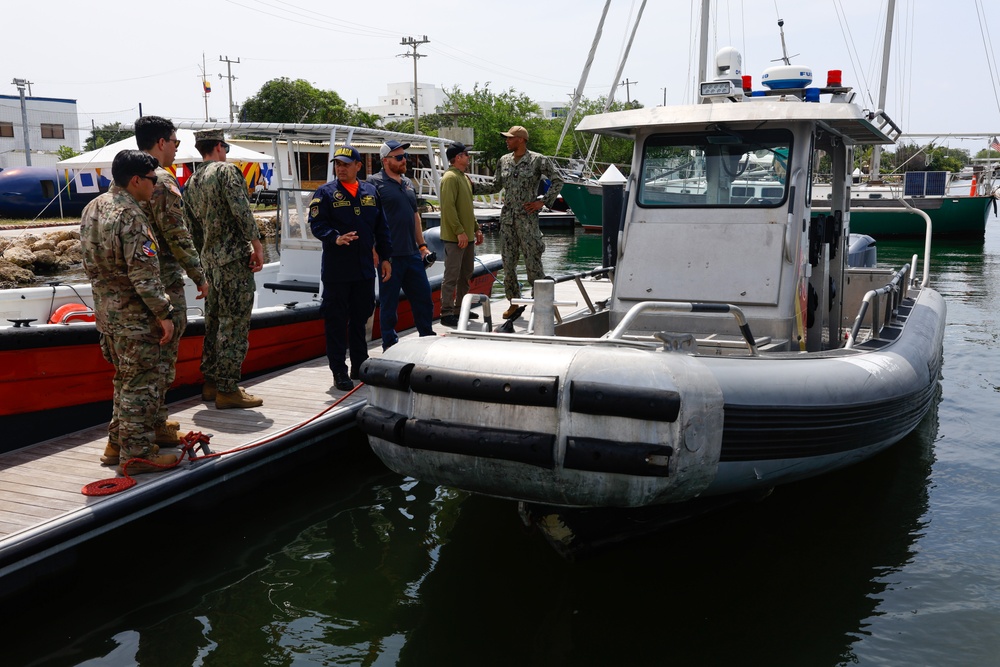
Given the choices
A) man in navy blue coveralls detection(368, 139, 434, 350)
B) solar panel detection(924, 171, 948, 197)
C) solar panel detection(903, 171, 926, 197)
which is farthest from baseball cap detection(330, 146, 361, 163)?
solar panel detection(924, 171, 948, 197)

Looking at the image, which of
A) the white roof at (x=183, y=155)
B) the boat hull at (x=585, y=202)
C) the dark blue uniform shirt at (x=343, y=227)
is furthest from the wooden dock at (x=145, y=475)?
the boat hull at (x=585, y=202)

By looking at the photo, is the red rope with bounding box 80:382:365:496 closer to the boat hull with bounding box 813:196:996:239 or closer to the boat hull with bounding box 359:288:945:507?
the boat hull with bounding box 359:288:945:507

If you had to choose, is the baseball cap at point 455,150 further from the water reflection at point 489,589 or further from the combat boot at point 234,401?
the water reflection at point 489,589

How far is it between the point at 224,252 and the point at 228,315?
0.44 meters

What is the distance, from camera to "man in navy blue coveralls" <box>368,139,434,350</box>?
676 cm

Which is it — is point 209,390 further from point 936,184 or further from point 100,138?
point 100,138

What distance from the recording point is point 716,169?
17.9 feet

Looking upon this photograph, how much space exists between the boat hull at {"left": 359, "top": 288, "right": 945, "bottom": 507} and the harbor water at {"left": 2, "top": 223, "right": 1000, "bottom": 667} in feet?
2.25

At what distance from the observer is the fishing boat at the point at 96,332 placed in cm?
520

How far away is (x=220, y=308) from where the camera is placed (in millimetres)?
5676

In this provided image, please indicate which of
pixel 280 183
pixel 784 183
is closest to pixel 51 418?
pixel 280 183

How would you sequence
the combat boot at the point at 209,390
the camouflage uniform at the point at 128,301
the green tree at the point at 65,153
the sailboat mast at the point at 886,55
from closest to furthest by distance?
the camouflage uniform at the point at 128,301 < the combat boot at the point at 209,390 < the sailboat mast at the point at 886,55 < the green tree at the point at 65,153

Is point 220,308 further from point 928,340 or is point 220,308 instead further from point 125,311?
point 928,340

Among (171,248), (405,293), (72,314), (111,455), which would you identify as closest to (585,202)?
(405,293)
